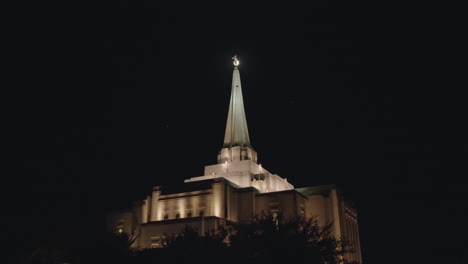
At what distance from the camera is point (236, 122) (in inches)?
2232

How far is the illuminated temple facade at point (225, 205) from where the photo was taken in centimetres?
4231

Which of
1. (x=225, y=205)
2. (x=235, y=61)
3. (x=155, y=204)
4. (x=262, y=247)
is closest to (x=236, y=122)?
(x=235, y=61)

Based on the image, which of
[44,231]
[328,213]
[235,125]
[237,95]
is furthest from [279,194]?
[44,231]

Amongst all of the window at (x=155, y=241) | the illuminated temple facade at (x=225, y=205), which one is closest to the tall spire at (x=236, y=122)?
the illuminated temple facade at (x=225, y=205)

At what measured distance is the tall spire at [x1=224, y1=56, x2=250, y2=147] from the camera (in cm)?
5509

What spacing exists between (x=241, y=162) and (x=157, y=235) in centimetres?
1397

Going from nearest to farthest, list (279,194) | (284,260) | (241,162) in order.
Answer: (284,260) → (279,194) → (241,162)

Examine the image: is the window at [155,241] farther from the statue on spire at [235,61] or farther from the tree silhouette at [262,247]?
the statue on spire at [235,61]

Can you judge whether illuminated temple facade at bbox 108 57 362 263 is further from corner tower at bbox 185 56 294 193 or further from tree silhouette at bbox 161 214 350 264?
tree silhouette at bbox 161 214 350 264

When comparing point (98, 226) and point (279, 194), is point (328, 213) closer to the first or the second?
point (279, 194)

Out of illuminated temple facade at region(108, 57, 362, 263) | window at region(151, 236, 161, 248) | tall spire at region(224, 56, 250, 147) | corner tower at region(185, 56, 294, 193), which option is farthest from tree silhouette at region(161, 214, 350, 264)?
tall spire at region(224, 56, 250, 147)

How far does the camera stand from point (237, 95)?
59.6 meters

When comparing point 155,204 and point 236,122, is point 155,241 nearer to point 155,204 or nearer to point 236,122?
point 155,204

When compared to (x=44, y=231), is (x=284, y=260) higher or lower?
lower
